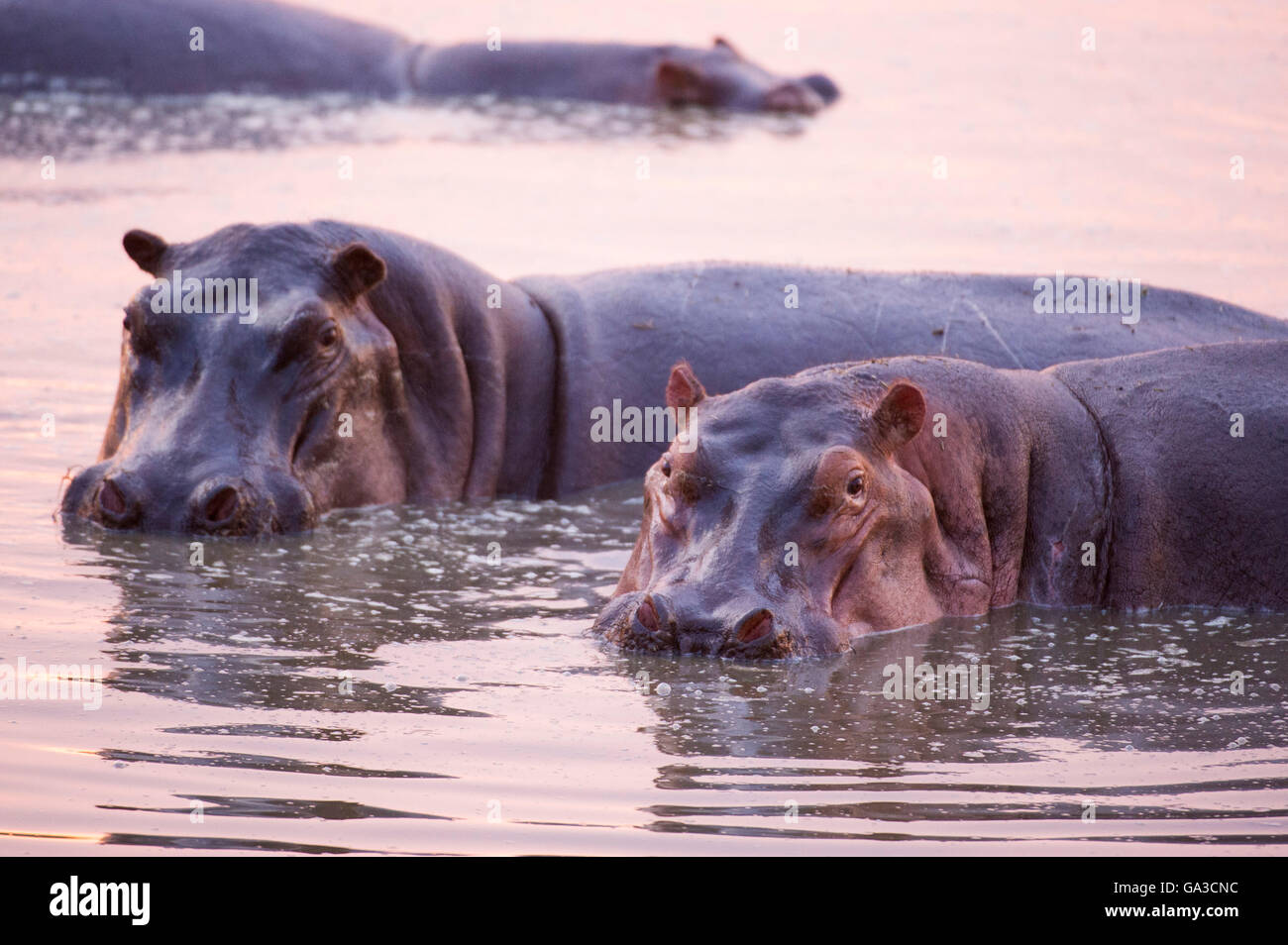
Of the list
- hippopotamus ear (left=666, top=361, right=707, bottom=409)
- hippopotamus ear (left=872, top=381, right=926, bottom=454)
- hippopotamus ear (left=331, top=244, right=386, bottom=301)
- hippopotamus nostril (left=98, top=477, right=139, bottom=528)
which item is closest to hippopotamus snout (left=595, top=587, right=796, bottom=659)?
hippopotamus ear (left=872, top=381, right=926, bottom=454)

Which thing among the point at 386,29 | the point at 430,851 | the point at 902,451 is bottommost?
the point at 430,851

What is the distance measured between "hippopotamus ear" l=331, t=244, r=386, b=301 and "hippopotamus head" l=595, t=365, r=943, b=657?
2.35 metres

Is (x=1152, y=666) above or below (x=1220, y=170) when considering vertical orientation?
below

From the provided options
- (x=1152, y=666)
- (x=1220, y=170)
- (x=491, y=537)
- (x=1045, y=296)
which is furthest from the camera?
(x=1220, y=170)

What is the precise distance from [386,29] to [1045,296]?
12.0m

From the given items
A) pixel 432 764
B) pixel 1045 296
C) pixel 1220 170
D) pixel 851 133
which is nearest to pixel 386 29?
pixel 851 133

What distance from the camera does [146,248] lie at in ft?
30.7

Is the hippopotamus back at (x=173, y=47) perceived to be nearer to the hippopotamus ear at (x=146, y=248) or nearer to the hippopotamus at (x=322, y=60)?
the hippopotamus at (x=322, y=60)

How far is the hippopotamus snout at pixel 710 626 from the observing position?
6.65 m

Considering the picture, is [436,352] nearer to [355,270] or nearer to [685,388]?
[355,270]

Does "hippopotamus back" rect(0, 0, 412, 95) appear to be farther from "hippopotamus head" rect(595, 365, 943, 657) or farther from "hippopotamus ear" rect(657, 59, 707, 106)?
"hippopotamus head" rect(595, 365, 943, 657)

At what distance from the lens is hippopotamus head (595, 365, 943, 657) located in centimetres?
674

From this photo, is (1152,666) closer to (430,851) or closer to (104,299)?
(430,851)

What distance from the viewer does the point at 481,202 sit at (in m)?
16.4
